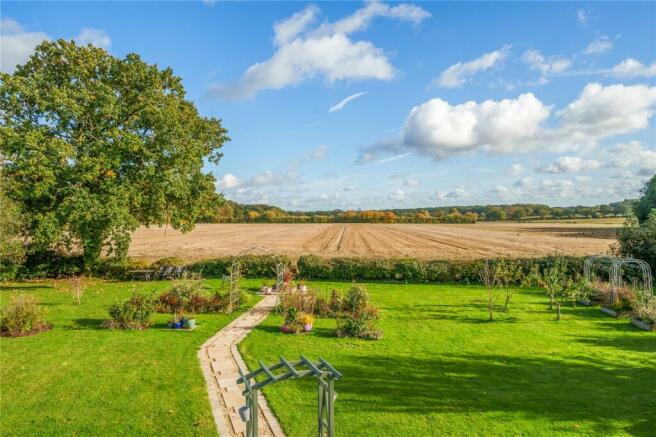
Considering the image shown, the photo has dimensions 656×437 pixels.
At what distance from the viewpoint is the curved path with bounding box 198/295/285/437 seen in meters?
7.87

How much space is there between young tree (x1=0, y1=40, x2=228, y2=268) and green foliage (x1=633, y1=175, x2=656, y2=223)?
39.6 m

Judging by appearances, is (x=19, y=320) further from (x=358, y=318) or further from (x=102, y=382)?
(x=358, y=318)

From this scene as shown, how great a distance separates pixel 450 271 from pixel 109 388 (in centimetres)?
2196

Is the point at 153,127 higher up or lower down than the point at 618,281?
higher up

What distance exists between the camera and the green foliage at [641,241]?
1009 inches

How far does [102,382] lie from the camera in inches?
392

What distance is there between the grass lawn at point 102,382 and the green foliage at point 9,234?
761cm

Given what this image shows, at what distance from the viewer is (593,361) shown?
1168 cm

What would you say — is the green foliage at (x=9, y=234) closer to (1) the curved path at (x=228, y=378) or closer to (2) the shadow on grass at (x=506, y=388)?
(1) the curved path at (x=228, y=378)

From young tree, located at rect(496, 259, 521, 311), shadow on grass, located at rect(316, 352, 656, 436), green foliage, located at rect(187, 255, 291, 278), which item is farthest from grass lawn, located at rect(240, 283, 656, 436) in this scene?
green foliage, located at rect(187, 255, 291, 278)

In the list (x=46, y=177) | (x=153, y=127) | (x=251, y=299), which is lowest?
(x=251, y=299)

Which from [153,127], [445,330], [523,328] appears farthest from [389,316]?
[153,127]

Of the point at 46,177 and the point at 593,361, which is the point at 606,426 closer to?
the point at 593,361

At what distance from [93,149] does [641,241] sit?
3658 cm
